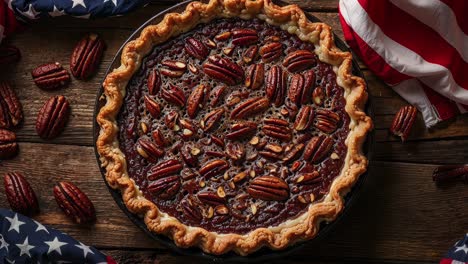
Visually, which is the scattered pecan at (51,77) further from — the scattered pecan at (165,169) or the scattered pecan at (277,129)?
the scattered pecan at (277,129)

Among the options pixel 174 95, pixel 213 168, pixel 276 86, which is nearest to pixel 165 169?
pixel 213 168

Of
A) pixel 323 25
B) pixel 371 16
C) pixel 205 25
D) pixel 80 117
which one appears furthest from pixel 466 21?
pixel 80 117

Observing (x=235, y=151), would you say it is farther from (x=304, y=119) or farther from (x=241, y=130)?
(x=304, y=119)

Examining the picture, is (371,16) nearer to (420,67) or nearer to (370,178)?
(420,67)

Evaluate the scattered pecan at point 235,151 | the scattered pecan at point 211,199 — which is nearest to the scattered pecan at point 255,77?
the scattered pecan at point 235,151

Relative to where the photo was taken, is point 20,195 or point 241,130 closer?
point 241,130

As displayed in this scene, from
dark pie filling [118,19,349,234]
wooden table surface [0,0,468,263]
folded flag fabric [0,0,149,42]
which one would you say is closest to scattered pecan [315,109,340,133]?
dark pie filling [118,19,349,234]
